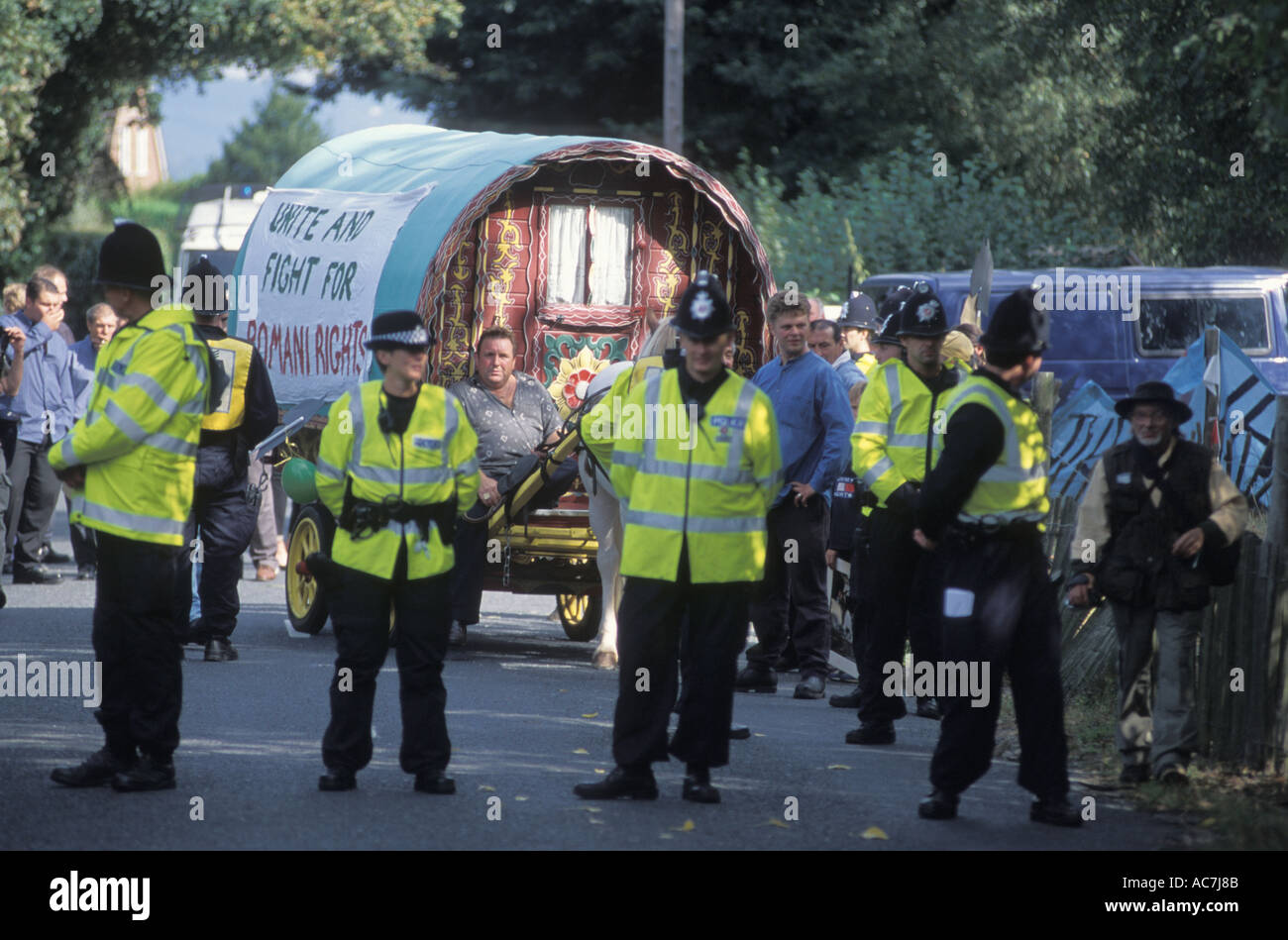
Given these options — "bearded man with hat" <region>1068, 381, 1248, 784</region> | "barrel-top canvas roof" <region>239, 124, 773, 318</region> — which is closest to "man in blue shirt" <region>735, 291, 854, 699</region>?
"barrel-top canvas roof" <region>239, 124, 773, 318</region>

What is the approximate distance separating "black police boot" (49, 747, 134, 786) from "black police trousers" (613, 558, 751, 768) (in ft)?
6.23

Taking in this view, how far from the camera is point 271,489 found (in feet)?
53.0

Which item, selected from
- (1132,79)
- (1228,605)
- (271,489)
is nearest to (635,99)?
(1132,79)

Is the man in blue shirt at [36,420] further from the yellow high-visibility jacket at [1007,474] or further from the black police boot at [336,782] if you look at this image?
the yellow high-visibility jacket at [1007,474]

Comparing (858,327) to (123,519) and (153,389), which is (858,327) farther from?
(123,519)

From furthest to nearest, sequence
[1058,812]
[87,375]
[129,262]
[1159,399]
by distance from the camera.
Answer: [87,375] < [1159,399] < [129,262] < [1058,812]

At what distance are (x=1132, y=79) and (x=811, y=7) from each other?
50.6 ft

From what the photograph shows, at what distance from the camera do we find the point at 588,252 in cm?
1259

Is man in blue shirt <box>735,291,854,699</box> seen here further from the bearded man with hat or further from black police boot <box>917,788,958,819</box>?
black police boot <box>917,788,958,819</box>

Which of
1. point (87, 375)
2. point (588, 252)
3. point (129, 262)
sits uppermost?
point (588, 252)

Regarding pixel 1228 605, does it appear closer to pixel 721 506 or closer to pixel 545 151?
pixel 721 506

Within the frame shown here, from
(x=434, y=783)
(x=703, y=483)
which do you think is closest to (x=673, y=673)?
(x=703, y=483)

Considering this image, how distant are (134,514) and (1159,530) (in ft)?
13.2
